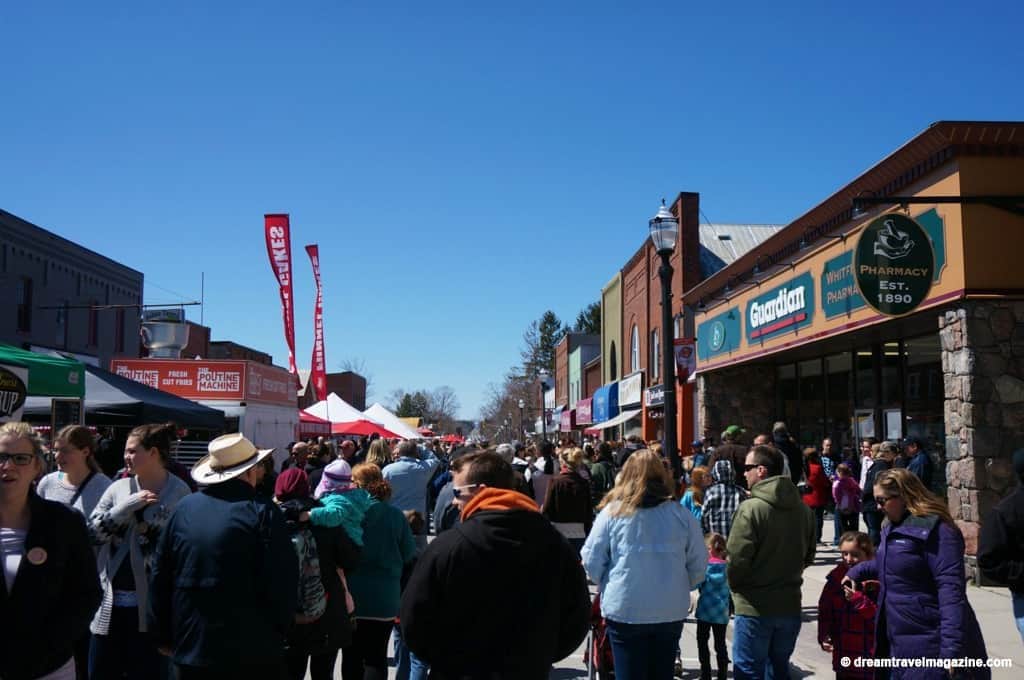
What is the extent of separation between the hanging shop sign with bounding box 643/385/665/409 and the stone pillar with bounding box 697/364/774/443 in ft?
20.5

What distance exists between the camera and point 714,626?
6801mm

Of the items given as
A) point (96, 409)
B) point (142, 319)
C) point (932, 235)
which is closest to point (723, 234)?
point (932, 235)

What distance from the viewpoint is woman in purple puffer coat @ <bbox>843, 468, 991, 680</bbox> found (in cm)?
429

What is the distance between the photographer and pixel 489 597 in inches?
129

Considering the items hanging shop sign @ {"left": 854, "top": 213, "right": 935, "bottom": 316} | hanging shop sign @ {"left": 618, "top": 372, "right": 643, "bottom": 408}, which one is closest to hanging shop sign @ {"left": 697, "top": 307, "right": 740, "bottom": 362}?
hanging shop sign @ {"left": 854, "top": 213, "right": 935, "bottom": 316}

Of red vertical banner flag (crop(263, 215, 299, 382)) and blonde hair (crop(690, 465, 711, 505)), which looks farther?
red vertical banner flag (crop(263, 215, 299, 382))

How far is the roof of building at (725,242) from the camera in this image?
92.1 ft

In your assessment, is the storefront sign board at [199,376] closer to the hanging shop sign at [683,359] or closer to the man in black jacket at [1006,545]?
the hanging shop sign at [683,359]

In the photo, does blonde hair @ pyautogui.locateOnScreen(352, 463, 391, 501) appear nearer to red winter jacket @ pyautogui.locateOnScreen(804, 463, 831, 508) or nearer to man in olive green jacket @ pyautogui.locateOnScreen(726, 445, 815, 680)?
man in olive green jacket @ pyautogui.locateOnScreen(726, 445, 815, 680)

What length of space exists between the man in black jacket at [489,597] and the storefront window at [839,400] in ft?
51.4

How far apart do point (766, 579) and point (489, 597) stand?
2627 mm

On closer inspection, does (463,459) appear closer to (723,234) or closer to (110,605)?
(110,605)

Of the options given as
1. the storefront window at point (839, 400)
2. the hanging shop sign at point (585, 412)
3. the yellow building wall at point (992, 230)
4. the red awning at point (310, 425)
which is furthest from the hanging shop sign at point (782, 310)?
the hanging shop sign at point (585, 412)

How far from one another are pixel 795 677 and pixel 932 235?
670 cm
